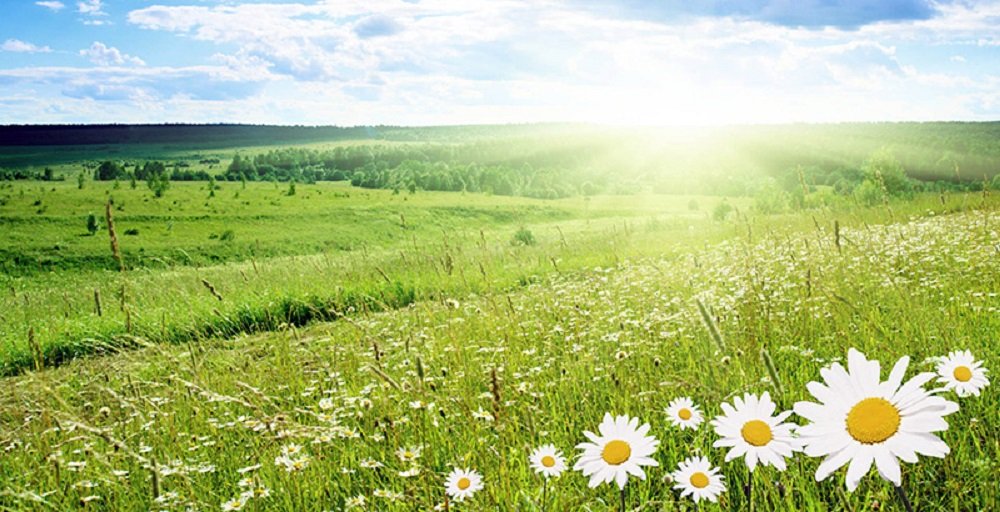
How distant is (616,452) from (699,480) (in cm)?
31

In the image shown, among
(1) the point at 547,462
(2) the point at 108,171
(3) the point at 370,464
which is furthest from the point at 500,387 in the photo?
(2) the point at 108,171

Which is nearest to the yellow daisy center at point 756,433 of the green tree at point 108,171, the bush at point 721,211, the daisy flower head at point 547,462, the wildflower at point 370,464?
the daisy flower head at point 547,462

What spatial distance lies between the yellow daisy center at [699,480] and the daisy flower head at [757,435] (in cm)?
19

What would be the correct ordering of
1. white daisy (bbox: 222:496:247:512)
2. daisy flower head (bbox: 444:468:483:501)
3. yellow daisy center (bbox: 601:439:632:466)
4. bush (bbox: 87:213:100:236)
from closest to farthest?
yellow daisy center (bbox: 601:439:632:466), daisy flower head (bbox: 444:468:483:501), white daisy (bbox: 222:496:247:512), bush (bbox: 87:213:100:236)

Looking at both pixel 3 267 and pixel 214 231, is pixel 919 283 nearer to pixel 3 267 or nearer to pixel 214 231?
pixel 3 267

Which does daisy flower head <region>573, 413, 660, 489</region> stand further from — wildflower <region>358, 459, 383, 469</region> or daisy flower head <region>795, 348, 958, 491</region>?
wildflower <region>358, 459, 383, 469</region>

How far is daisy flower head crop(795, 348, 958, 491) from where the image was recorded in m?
1.15

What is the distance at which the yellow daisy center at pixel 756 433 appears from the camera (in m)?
1.59

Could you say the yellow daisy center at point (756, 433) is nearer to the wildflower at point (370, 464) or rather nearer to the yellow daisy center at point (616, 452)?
the yellow daisy center at point (616, 452)

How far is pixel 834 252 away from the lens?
795 cm

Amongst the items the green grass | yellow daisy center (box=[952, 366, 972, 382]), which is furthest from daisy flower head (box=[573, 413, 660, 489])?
the green grass

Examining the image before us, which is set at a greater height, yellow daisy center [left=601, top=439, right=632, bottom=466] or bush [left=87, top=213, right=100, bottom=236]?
yellow daisy center [left=601, top=439, right=632, bottom=466]

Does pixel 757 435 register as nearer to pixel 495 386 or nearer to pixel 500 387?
pixel 495 386

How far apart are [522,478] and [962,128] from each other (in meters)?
198
